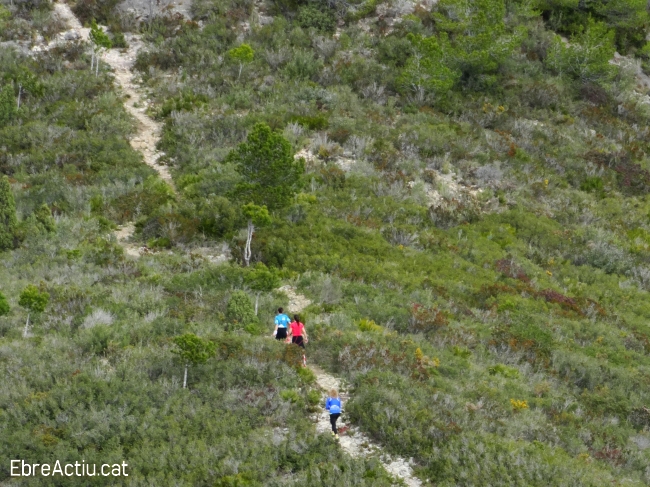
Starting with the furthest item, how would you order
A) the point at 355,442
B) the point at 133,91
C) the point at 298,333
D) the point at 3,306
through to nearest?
the point at 133,91
the point at 298,333
the point at 3,306
the point at 355,442

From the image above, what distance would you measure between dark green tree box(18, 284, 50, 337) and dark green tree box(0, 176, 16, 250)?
4.56 meters

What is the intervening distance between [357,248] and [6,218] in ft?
30.6

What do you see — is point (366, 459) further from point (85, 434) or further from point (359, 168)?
point (359, 168)

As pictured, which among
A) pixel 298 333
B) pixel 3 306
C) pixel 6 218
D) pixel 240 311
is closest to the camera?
pixel 3 306

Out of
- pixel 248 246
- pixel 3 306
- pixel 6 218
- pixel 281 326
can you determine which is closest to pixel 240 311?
pixel 281 326

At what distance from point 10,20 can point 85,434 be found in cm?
2604

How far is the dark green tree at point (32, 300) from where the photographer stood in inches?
543

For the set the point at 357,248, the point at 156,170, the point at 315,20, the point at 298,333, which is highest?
the point at 315,20

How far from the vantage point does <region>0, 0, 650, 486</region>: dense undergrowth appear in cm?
1159

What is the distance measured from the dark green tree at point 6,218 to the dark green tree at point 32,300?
4557mm

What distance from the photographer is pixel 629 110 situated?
31344 mm

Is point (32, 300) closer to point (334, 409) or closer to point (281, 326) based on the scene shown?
point (281, 326)

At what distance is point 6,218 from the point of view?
60.0 feet

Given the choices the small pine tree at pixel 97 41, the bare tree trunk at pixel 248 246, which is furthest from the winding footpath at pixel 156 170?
the bare tree trunk at pixel 248 246
